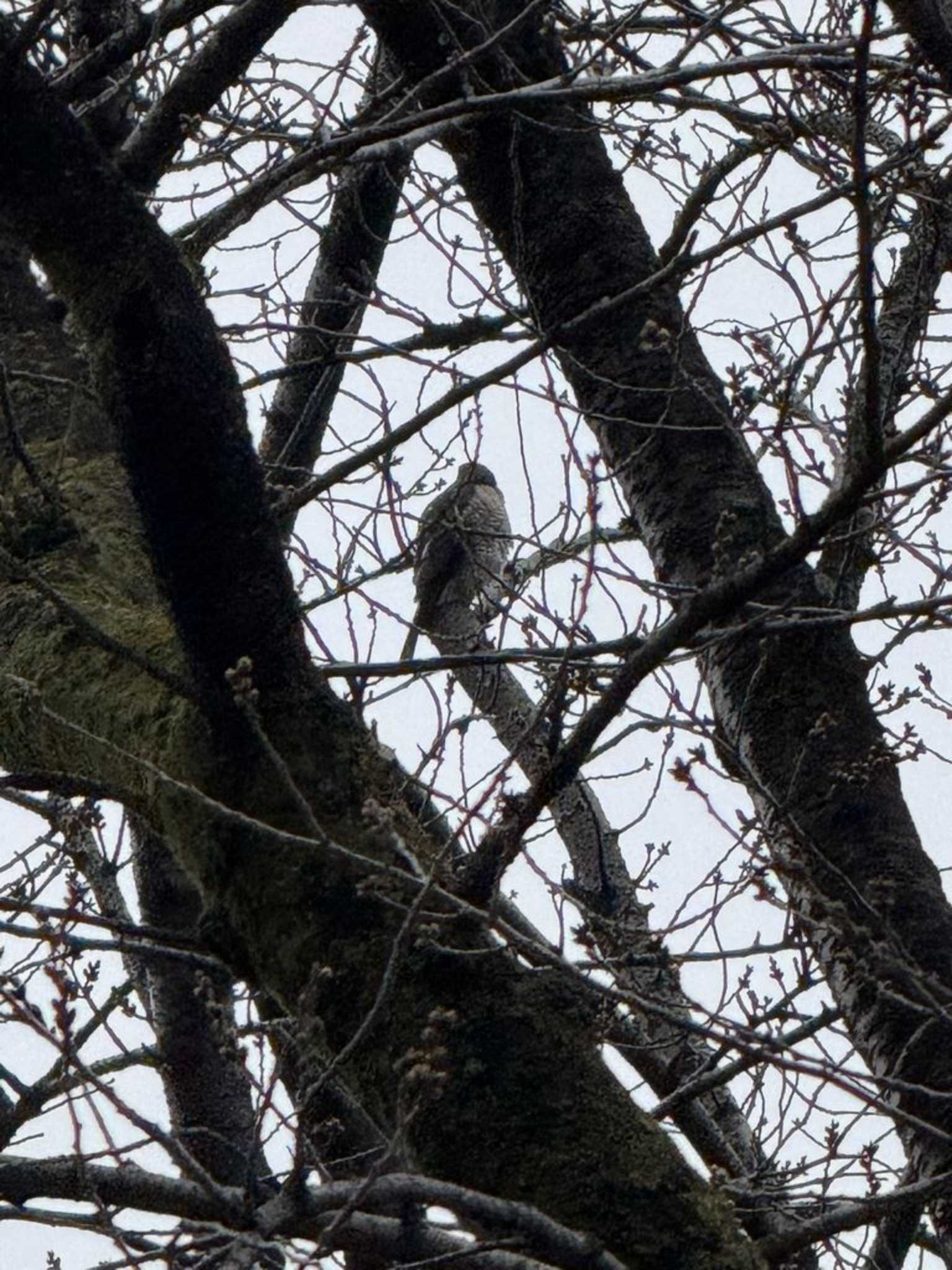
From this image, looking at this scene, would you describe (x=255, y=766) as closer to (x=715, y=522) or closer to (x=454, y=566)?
(x=715, y=522)

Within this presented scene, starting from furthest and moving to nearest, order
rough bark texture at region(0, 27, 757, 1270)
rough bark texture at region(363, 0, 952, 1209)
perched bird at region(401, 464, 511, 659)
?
perched bird at region(401, 464, 511, 659), rough bark texture at region(363, 0, 952, 1209), rough bark texture at region(0, 27, 757, 1270)

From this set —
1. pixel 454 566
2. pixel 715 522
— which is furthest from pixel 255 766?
Result: pixel 454 566

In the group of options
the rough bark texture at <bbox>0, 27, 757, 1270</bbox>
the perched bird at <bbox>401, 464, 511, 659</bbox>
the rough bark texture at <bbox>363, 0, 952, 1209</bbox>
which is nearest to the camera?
the rough bark texture at <bbox>0, 27, 757, 1270</bbox>

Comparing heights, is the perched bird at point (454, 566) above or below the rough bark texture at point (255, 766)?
above

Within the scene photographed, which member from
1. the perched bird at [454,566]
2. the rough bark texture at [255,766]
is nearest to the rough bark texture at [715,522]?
the rough bark texture at [255,766]

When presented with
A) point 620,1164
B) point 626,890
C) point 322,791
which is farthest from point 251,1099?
point 620,1164

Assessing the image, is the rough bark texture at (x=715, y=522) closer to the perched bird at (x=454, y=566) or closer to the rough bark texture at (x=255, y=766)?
the rough bark texture at (x=255, y=766)

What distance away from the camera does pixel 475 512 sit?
736 cm

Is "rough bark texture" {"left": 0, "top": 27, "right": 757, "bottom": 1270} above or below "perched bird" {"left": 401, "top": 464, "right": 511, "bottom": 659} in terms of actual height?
below

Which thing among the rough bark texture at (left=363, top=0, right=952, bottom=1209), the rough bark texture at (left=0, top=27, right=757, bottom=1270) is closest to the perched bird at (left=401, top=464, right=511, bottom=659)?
the rough bark texture at (left=363, top=0, right=952, bottom=1209)

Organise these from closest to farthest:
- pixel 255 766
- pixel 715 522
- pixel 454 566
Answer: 1. pixel 255 766
2. pixel 715 522
3. pixel 454 566

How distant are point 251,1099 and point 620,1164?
273 cm

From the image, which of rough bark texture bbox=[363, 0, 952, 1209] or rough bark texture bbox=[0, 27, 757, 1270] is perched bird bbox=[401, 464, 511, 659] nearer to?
rough bark texture bbox=[363, 0, 952, 1209]

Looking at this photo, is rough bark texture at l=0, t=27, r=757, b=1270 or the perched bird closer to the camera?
rough bark texture at l=0, t=27, r=757, b=1270
